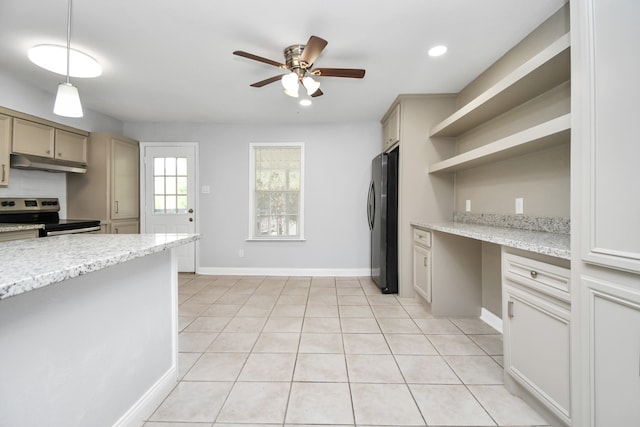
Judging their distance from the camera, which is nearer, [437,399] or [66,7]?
[437,399]

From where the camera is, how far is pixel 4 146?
2.71 metres

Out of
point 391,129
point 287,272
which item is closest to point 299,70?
point 391,129

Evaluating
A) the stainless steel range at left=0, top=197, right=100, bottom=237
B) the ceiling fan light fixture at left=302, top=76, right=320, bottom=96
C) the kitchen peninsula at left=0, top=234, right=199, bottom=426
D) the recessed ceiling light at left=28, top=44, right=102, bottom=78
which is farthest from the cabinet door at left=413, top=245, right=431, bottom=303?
the stainless steel range at left=0, top=197, right=100, bottom=237

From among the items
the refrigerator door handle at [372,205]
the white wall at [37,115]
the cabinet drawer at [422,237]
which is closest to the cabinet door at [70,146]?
the white wall at [37,115]

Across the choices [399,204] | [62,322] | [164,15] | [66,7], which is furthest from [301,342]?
[66,7]

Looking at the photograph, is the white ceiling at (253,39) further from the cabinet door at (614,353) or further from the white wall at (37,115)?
the cabinet door at (614,353)

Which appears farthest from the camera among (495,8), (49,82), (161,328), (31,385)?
(49,82)

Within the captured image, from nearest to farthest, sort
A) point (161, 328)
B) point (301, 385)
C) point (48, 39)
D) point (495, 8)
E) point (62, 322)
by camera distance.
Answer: point (62, 322) → point (161, 328) → point (301, 385) → point (495, 8) → point (48, 39)

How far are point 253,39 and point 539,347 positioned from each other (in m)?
2.74

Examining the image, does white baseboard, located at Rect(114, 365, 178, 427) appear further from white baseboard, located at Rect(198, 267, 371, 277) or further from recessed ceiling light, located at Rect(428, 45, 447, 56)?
recessed ceiling light, located at Rect(428, 45, 447, 56)

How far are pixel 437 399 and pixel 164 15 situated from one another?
9.98 ft

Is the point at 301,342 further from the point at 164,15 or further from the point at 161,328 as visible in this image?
the point at 164,15

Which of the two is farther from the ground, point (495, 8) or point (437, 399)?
point (495, 8)

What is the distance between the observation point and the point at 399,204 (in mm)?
Answer: 3271
